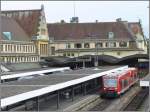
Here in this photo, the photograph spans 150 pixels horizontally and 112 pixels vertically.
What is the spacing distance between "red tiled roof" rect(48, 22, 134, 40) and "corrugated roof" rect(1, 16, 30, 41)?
19.5m

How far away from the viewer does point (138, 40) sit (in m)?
98.6

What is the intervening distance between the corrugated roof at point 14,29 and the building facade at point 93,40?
1514 cm

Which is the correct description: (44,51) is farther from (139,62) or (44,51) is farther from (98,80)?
(98,80)

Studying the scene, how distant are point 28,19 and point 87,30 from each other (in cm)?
1933

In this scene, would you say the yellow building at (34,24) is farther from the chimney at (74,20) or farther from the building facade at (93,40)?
the chimney at (74,20)

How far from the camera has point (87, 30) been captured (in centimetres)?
9612

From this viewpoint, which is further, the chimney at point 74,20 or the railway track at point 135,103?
the chimney at point 74,20

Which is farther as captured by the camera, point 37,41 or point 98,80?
point 37,41

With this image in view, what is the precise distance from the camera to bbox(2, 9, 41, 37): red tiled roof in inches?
3088

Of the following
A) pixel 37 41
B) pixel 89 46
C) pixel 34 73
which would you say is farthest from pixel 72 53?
pixel 34 73

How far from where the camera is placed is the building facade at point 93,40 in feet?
299

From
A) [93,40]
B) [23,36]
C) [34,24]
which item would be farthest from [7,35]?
[93,40]

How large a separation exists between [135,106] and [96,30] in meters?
62.2

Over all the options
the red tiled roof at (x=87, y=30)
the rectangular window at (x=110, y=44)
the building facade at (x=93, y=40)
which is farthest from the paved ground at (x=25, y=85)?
the red tiled roof at (x=87, y=30)
